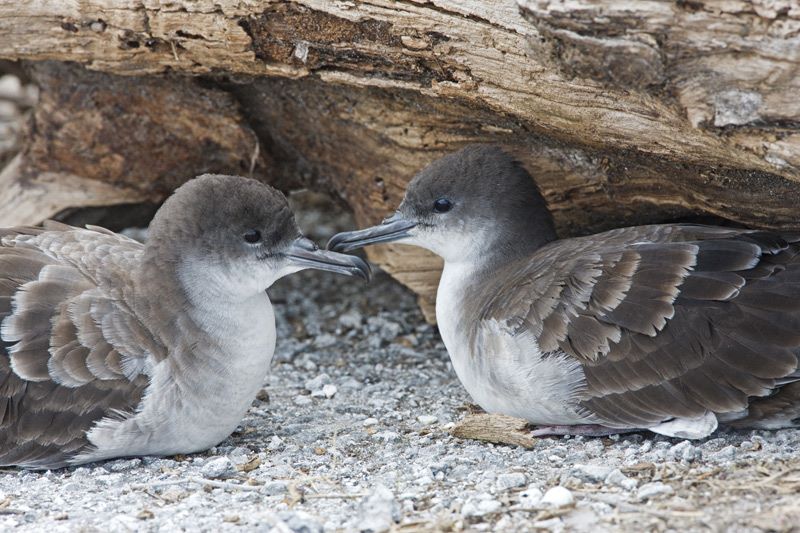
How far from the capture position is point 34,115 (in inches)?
316

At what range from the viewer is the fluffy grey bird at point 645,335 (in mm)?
5480

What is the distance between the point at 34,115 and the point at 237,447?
352 centimetres

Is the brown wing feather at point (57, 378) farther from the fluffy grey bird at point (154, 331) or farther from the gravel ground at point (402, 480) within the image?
the gravel ground at point (402, 480)

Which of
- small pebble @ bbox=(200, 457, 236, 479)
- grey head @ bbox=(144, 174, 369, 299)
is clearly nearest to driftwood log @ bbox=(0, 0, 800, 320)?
grey head @ bbox=(144, 174, 369, 299)

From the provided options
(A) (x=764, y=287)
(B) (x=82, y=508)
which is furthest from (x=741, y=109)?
(B) (x=82, y=508)

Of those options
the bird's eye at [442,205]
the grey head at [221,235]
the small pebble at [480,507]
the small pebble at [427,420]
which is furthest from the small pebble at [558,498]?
the bird's eye at [442,205]

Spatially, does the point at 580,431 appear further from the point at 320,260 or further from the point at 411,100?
the point at 411,100

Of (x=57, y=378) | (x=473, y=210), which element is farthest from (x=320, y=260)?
(x=57, y=378)

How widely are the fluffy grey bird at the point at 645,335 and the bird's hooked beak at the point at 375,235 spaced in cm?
75

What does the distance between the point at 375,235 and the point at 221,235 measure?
48.2 inches

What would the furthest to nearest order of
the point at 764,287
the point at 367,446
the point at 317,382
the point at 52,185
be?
the point at 52,185, the point at 317,382, the point at 367,446, the point at 764,287

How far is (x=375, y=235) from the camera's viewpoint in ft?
22.1

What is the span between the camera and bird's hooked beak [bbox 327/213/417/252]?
671 centimetres

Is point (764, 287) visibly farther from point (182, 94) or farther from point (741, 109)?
point (182, 94)
